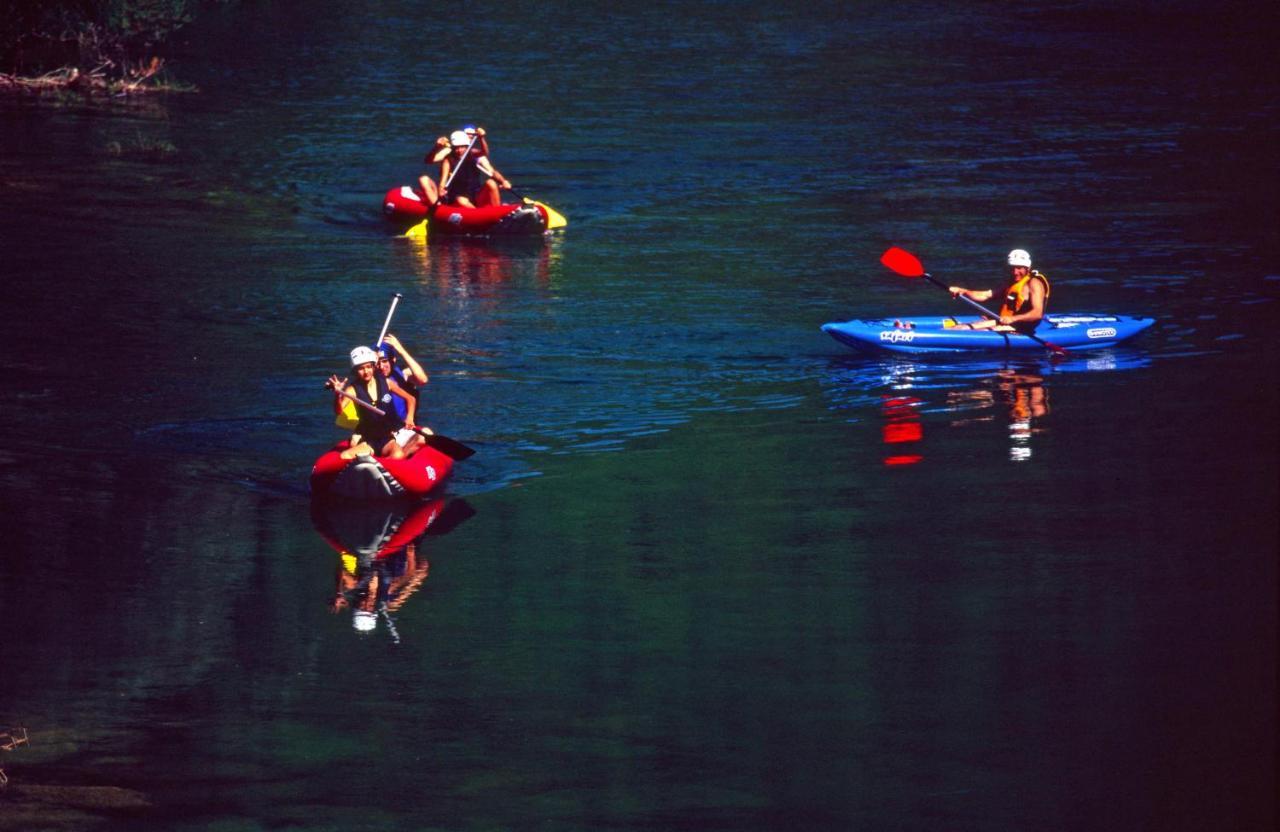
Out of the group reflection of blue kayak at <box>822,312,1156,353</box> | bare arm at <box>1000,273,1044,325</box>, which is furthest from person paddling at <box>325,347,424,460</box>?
bare arm at <box>1000,273,1044,325</box>

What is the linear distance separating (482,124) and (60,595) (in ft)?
83.2

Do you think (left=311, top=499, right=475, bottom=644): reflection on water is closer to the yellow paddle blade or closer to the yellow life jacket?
the yellow life jacket

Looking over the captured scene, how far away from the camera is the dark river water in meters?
11.5

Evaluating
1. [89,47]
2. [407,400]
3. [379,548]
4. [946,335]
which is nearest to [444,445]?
[407,400]

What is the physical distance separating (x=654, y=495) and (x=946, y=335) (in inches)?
217

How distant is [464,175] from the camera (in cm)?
2845

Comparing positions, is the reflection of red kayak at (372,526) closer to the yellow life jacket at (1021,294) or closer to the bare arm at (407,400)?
the bare arm at (407,400)

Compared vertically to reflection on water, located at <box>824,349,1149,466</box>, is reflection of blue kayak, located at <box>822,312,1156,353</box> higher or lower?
higher

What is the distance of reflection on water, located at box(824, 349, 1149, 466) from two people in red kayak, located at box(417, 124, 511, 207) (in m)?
7.97

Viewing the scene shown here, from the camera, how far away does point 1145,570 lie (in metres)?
14.9

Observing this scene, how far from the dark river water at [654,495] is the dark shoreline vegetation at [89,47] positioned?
7.53 ft

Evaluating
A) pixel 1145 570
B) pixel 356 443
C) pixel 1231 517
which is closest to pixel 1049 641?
pixel 1145 570

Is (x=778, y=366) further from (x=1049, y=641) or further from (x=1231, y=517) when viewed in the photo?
(x=1049, y=641)

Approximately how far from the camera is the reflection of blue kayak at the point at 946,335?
21.3 m
